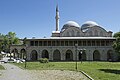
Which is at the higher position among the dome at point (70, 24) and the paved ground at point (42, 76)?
the dome at point (70, 24)

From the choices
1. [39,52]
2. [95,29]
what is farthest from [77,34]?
[39,52]

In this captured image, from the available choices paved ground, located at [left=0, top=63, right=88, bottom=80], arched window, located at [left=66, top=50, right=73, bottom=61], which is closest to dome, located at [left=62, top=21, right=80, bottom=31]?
arched window, located at [left=66, top=50, right=73, bottom=61]

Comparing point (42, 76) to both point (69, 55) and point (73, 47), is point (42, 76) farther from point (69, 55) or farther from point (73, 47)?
point (69, 55)

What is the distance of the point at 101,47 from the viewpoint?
185ft

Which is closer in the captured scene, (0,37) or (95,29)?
(95,29)

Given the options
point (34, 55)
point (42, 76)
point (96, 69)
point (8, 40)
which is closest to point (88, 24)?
point (34, 55)

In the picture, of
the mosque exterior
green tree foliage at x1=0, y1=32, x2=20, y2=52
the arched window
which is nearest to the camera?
the mosque exterior

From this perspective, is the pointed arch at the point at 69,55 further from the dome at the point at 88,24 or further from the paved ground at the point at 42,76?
the paved ground at the point at 42,76

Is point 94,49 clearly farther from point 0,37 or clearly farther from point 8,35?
point 0,37

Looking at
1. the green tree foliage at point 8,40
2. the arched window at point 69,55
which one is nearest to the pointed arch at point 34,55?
the arched window at point 69,55

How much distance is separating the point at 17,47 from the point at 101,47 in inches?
1051

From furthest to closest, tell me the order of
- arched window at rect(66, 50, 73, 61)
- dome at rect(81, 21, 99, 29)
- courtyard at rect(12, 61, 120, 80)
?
dome at rect(81, 21, 99, 29) → arched window at rect(66, 50, 73, 61) → courtyard at rect(12, 61, 120, 80)

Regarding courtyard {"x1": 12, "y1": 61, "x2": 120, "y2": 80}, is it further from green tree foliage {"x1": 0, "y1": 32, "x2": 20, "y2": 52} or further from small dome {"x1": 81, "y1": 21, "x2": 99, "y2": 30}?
green tree foliage {"x1": 0, "y1": 32, "x2": 20, "y2": 52}

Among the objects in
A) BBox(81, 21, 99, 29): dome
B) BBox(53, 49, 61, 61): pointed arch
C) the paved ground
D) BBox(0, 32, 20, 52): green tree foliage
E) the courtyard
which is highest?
BBox(81, 21, 99, 29): dome
